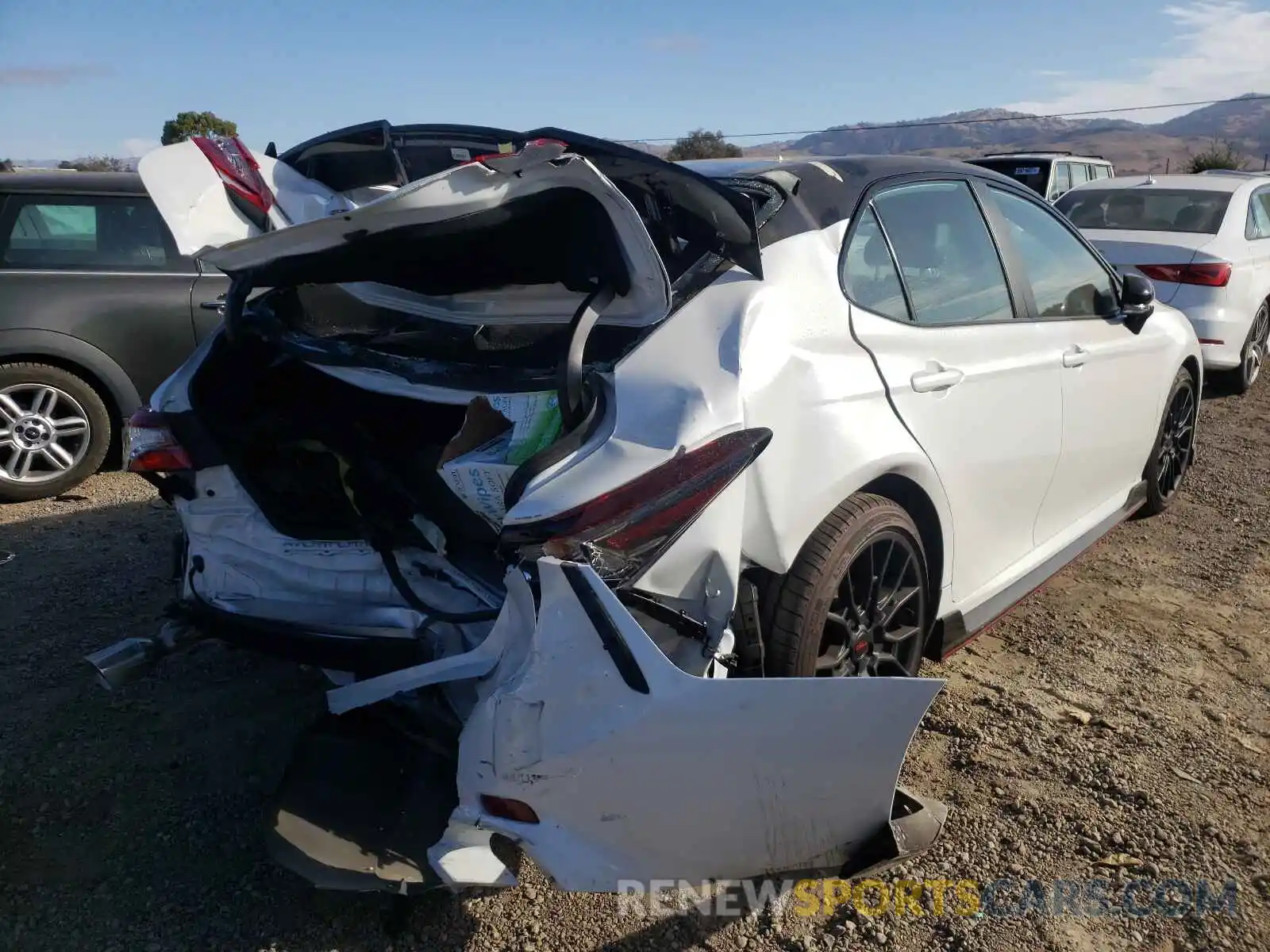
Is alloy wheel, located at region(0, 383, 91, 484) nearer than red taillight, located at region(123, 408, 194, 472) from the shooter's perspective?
No

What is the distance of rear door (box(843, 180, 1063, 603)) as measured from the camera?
8.92 ft

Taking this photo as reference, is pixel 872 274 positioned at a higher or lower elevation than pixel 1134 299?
higher

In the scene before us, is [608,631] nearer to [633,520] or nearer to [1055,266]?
[633,520]

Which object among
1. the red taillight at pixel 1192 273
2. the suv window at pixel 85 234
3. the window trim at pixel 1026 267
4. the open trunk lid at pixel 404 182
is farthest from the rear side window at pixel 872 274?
the red taillight at pixel 1192 273

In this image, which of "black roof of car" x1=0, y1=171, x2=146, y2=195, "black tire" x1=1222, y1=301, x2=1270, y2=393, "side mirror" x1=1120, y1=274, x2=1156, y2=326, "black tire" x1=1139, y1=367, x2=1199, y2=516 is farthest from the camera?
"black tire" x1=1222, y1=301, x2=1270, y2=393

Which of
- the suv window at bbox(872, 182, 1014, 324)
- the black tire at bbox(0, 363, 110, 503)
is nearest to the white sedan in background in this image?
the suv window at bbox(872, 182, 1014, 324)

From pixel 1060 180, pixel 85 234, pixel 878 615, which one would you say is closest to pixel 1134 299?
pixel 878 615

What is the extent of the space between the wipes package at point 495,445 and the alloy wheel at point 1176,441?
3468mm

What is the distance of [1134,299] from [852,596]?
2.25 metres

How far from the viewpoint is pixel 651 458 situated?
6.54ft

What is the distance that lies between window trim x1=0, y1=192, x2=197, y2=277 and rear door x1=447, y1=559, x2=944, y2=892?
462 cm

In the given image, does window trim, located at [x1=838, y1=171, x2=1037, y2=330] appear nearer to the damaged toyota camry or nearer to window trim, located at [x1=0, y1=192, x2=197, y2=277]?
the damaged toyota camry

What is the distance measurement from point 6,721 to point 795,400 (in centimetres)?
278

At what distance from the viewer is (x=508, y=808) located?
6.42 ft
